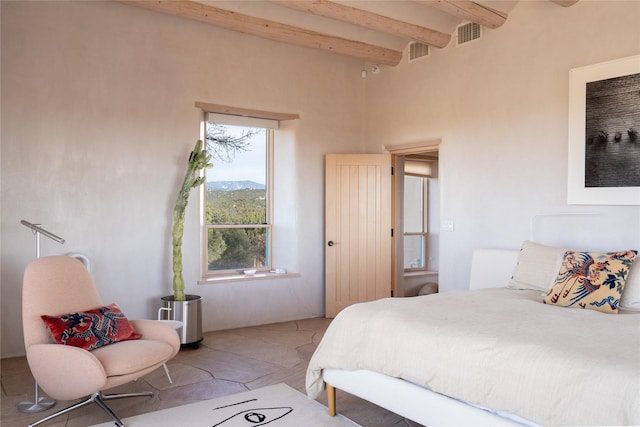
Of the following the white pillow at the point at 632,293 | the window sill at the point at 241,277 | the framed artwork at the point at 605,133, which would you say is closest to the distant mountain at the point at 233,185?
the window sill at the point at 241,277

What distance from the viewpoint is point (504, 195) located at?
16.1 ft

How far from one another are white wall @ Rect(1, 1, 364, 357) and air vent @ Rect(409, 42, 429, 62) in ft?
3.75

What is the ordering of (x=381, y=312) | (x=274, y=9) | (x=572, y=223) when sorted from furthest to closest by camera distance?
(x=274, y=9) → (x=572, y=223) → (x=381, y=312)

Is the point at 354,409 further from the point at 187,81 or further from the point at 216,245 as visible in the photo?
the point at 187,81

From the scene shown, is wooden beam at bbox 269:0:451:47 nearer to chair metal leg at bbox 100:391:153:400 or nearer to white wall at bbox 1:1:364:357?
white wall at bbox 1:1:364:357

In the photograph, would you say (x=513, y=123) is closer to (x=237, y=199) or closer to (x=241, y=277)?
(x=237, y=199)

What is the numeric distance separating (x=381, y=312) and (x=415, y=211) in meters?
5.21

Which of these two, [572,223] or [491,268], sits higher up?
[572,223]

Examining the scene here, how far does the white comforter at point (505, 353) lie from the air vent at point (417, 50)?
3239mm

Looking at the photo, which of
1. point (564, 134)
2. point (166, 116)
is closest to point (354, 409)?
point (564, 134)

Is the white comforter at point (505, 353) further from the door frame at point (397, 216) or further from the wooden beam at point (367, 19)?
the door frame at point (397, 216)

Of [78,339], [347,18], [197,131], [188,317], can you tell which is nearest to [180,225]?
[188,317]

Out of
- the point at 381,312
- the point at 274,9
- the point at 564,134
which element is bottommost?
the point at 381,312

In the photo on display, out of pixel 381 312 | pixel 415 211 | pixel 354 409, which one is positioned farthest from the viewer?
pixel 415 211
